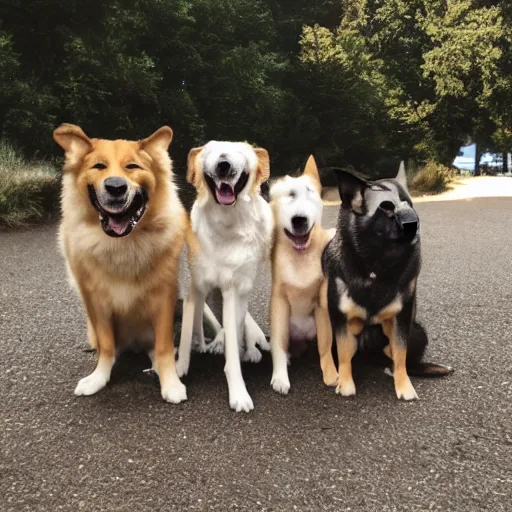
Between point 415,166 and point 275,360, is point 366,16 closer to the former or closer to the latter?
point 415,166

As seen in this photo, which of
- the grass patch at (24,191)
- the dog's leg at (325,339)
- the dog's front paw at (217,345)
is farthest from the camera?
the grass patch at (24,191)

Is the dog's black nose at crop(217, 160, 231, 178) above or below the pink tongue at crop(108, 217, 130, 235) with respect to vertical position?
above

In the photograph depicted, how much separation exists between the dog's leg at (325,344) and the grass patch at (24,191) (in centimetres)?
741

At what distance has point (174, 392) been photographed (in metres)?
2.70

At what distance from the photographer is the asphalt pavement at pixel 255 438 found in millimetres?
1979

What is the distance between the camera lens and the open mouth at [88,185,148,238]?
2355 millimetres

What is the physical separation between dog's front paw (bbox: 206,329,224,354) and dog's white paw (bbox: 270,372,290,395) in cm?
54

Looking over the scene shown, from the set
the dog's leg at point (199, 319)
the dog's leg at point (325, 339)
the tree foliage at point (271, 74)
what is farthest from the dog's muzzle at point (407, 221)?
the tree foliage at point (271, 74)

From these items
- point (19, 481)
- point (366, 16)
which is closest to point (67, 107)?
point (19, 481)

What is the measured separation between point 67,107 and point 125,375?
9.80 metres

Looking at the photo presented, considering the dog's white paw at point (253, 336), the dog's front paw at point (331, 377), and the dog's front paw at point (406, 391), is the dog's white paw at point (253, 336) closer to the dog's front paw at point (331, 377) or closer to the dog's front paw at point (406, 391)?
the dog's front paw at point (331, 377)

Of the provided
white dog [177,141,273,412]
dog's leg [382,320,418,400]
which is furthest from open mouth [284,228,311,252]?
dog's leg [382,320,418,400]

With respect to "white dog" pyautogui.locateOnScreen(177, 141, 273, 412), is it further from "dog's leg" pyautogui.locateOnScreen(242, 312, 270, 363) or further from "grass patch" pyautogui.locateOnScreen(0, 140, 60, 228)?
"grass patch" pyautogui.locateOnScreen(0, 140, 60, 228)

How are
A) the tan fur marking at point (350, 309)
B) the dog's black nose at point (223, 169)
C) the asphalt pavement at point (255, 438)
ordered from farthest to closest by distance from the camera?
the tan fur marking at point (350, 309), the dog's black nose at point (223, 169), the asphalt pavement at point (255, 438)
